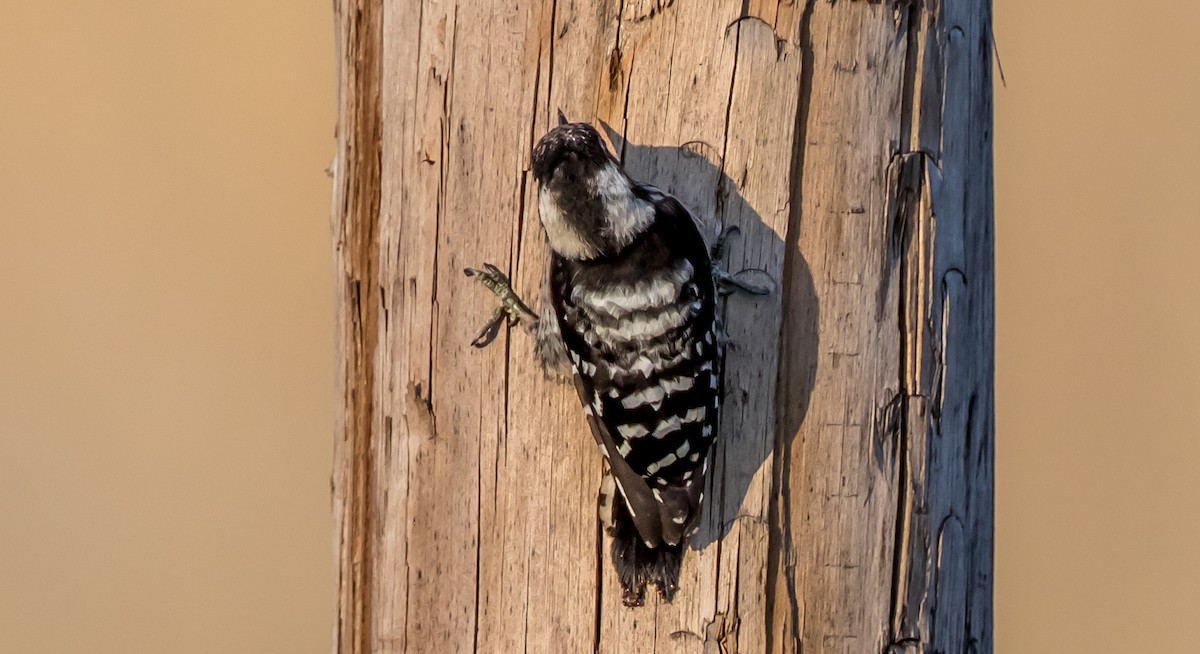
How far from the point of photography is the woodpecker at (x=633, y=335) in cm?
153

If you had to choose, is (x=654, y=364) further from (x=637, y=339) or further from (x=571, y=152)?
(x=571, y=152)

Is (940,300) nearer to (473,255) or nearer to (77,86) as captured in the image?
(473,255)

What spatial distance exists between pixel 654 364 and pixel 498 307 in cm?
31

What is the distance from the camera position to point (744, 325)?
1.55m

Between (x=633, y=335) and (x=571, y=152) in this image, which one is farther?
(x=633, y=335)

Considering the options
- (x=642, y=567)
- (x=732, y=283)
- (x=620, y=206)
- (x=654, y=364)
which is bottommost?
(x=642, y=567)

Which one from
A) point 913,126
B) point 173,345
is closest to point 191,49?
point 173,345

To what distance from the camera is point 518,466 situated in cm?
160

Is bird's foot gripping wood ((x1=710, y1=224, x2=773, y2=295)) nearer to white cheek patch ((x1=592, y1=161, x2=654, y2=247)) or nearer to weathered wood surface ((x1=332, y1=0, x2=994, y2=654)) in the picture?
weathered wood surface ((x1=332, y1=0, x2=994, y2=654))

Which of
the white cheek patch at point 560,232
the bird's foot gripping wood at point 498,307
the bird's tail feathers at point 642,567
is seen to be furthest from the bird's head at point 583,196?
the bird's tail feathers at point 642,567

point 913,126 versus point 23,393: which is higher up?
point 913,126

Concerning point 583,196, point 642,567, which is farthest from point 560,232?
point 642,567

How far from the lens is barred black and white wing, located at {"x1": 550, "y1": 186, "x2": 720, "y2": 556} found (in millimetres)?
1526

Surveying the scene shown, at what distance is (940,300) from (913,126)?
1.03ft
